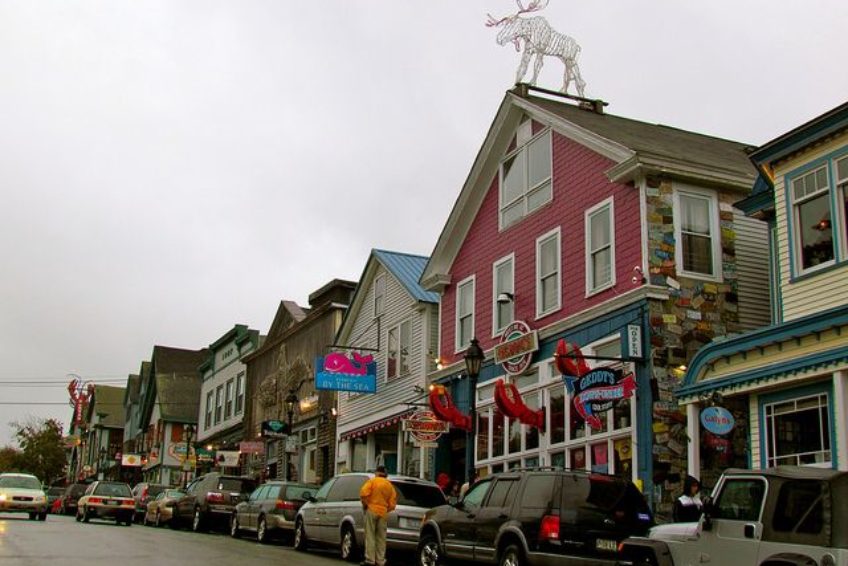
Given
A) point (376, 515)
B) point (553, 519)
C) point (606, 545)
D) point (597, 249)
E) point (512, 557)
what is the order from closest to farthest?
point (606, 545)
point (553, 519)
point (512, 557)
point (376, 515)
point (597, 249)

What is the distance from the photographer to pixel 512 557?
13.4m

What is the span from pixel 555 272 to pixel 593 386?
456 cm

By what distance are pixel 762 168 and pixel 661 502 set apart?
20.0ft

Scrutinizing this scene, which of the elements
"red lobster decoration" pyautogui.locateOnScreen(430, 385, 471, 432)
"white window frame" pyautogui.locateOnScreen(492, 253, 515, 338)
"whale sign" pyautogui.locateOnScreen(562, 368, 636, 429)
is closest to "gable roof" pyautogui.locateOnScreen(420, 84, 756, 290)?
"white window frame" pyautogui.locateOnScreen(492, 253, 515, 338)

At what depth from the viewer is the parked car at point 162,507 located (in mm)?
29719

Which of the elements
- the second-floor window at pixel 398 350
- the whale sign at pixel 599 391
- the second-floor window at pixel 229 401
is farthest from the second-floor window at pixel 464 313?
the second-floor window at pixel 229 401

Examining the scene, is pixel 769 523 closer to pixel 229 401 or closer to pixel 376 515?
pixel 376 515

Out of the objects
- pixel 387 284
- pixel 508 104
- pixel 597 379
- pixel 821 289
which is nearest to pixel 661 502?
pixel 597 379

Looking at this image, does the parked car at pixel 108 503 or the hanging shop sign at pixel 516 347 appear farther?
the parked car at pixel 108 503

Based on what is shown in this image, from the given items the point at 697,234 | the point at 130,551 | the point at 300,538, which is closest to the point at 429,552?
the point at 130,551

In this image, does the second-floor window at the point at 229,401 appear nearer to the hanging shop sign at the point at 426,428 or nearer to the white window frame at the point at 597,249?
the hanging shop sign at the point at 426,428

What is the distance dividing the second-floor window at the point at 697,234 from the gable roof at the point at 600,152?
0.40 metres

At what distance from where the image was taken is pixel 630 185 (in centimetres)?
1997

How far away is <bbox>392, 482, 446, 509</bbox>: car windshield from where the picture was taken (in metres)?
18.2
